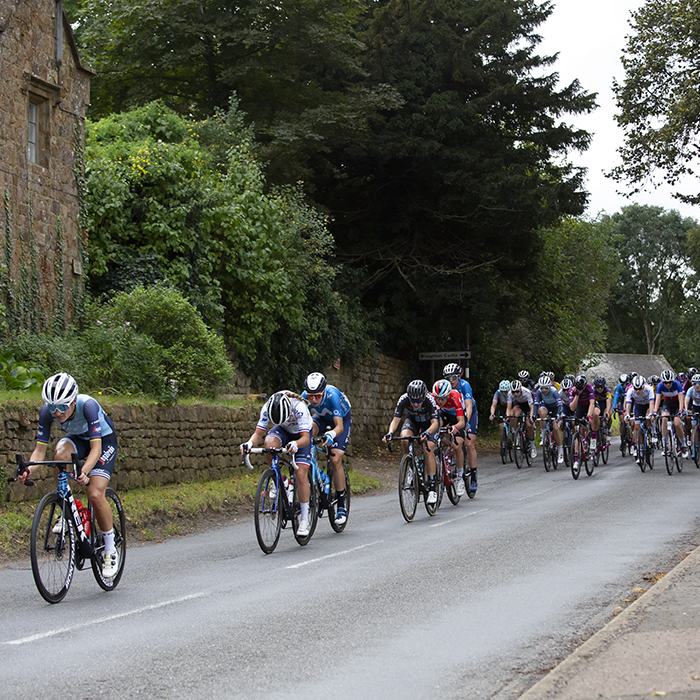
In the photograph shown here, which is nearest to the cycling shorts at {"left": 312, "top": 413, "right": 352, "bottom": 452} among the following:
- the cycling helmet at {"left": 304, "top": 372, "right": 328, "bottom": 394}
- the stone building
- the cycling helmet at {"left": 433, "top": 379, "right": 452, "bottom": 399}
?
the cycling helmet at {"left": 304, "top": 372, "right": 328, "bottom": 394}

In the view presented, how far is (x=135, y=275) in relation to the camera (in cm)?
2130

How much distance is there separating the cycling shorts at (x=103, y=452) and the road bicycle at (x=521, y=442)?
16.7 m

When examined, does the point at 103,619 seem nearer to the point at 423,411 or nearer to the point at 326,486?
the point at 326,486

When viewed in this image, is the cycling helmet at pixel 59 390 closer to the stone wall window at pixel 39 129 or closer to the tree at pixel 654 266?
the stone wall window at pixel 39 129

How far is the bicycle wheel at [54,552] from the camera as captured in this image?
309 inches

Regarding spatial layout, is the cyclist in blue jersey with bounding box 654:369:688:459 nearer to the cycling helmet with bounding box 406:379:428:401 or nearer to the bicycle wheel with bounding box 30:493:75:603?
the cycling helmet with bounding box 406:379:428:401

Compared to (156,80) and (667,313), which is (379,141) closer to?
(156,80)

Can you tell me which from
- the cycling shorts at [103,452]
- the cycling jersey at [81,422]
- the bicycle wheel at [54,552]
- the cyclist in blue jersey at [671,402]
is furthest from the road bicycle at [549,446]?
the bicycle wheel at [54,552]

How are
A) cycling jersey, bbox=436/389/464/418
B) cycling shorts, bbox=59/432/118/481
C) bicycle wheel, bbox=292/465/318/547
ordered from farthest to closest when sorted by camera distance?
cycling jersey, bbox=436/389/464/418 → bicycle wheel, bbox=292/465/318/547 → cycling shorts, bbox=59/432/118/481

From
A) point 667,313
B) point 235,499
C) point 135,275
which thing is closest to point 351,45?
point 135,275

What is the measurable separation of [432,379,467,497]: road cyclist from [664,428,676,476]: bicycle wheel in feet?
21.6

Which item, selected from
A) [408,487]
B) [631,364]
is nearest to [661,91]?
[408,487]

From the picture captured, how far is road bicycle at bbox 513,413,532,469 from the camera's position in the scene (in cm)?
2427

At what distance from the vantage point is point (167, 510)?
13.8 metres
